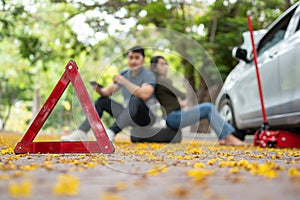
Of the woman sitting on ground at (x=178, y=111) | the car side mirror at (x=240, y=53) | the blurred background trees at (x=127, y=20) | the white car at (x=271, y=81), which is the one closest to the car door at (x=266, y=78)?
the white car at (x=271, y=81)

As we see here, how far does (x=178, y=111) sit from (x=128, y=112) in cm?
96

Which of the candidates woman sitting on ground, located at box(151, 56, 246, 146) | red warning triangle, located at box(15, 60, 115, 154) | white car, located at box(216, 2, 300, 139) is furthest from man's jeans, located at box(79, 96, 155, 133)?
red warning triangle, located at box(15, 60, 115, 154)

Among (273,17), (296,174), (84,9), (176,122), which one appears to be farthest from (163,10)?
(296,174)

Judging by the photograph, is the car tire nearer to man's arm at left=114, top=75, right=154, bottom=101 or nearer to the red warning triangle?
man's arm at left=114, top=75, right=154, bottom=101

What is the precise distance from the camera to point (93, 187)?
1.94 meters

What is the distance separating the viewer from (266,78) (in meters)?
5.41

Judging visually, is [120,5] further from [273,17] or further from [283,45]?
[283,45]

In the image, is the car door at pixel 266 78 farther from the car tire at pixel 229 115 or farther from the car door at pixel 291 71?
the car tire at pixel 229 115

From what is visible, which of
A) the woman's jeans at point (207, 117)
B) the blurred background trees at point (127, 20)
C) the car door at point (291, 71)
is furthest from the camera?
the blurred background trees at point (127, 20)

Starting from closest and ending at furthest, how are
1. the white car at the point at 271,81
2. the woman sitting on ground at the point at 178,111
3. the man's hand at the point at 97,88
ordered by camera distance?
the white car at the point at 271,81 → the man's hand at the point at 97,88 → the woman sitting on ground at the point at 178,111

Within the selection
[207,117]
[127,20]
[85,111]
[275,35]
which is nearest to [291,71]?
[275,35]

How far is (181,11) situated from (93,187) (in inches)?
414

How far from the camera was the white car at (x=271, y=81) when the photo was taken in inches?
182

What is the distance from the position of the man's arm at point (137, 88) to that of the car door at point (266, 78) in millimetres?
1338
